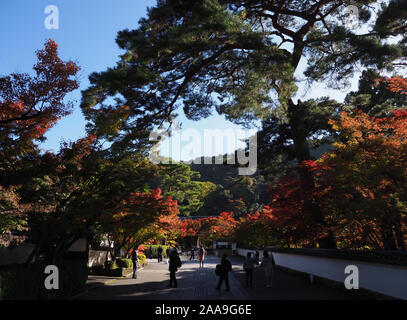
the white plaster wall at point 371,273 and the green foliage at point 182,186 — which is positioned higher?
the green foliage at point 182,186

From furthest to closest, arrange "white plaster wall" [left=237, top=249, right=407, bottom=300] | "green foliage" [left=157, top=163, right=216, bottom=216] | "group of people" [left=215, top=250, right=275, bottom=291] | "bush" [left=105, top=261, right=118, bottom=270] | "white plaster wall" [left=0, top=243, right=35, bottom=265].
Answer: "green foliage" [left=157, top=163, right=216, bottom=216] < "bush" [left=105, top=261, right=118, bottom=270] < "white plaster wall" [left=0, top=243, right=35, bottom=265] < "group of people" [left=215, top=250, right=275, bottom=291] < "white plaster wall" [left=237, top=249, right=407, bottom=300]

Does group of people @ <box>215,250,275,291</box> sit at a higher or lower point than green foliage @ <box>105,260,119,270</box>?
higher

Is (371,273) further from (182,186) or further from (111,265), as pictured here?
(182,186)

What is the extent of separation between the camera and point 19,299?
7.97 metres

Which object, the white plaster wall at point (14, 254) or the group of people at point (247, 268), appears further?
the white plaster wall at point (14, 254)

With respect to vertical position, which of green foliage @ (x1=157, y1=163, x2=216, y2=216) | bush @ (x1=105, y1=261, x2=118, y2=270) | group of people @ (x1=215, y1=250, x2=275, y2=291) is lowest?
bush @ (x1=105, y1=261, x2=118, y2=270)

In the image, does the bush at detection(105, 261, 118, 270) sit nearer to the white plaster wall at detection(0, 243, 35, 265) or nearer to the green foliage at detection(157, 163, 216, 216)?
the white plaster wall at detection(0, 243, 35, 265)

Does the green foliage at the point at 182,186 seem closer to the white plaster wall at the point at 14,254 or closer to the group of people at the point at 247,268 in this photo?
the white plaster wall at the point at 14,254

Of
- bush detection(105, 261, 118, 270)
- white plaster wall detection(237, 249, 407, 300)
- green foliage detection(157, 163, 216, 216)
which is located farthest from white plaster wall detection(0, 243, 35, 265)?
green foliage detection(157, 163, 216, 216)

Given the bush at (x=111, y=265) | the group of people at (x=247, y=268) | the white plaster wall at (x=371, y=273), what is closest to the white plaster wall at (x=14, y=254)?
the bush at (x=111, y=265)

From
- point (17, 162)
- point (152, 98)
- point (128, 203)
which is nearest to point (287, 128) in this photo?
point (152, 98)

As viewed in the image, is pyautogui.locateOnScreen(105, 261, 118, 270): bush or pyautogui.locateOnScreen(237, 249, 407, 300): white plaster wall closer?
pyautogui.locateOnScreen(237, 249, 407, 300): white plaster wall

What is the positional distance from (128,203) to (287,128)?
10945mm
